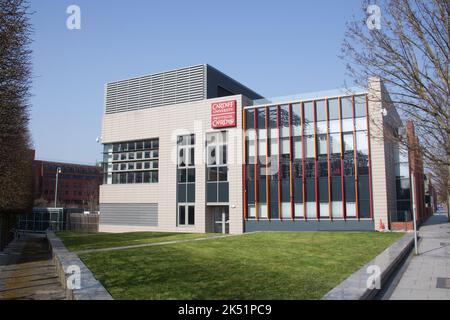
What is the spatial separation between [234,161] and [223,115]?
456 cm

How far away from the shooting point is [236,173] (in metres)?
36.1

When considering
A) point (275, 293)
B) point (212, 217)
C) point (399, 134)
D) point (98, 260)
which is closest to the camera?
point (275, 293)

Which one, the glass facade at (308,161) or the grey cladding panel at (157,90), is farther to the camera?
the grey cladding panel at (157,90)

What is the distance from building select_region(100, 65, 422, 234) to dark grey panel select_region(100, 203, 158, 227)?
0.36 feet

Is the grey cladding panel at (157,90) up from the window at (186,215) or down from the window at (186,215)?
up

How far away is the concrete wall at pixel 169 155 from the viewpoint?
3628cm

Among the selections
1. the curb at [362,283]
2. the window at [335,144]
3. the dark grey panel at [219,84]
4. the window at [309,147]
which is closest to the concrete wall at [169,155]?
the dark grey panel at [219,84]

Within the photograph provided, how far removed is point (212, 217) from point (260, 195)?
568 cm

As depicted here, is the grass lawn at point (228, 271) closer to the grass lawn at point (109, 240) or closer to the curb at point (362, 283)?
the curb at point (362, 283)

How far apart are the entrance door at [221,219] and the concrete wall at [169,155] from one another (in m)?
1.25

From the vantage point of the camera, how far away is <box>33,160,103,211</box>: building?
11338cm

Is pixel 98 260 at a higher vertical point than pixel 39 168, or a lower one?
lower
